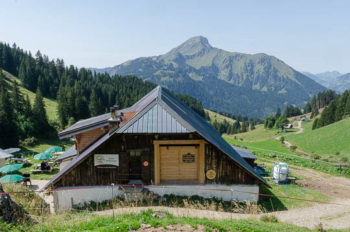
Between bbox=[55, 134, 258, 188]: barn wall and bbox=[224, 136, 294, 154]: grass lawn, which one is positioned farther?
bbox=[224, 136, 294, 154]: grass lawn

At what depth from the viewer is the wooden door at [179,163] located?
15469 millimetres

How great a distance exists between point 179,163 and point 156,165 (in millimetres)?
1630

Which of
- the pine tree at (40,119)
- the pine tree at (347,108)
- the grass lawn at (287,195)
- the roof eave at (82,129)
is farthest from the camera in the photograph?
the pine tree at (347,108)

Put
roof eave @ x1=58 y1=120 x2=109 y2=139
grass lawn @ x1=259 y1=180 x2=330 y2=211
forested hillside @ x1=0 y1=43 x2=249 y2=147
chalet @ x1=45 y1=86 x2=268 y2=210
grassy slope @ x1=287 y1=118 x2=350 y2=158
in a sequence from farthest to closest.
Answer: forested hillside @ x1=0 y1=43 x2=249 y2=147 < grassy slope @ x1=287 y1=118 x2=350 y2=158 < roof eave @ x1=58 y1=120 x2=109 y2=139 < grass lawn @ x1=259 y1=180 x2=330 y2=211 < chalet @ x1=45 y1=86 x2=268 y2=210

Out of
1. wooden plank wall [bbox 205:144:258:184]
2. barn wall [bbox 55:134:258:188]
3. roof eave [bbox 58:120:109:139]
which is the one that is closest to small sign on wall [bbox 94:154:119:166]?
barn wall [bbox 55:134:258:188]

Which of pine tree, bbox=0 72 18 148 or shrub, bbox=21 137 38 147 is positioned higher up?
pine tree, bbox=0 72 18 148

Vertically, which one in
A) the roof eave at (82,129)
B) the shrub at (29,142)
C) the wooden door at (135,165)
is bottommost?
the shrub at (29,142)

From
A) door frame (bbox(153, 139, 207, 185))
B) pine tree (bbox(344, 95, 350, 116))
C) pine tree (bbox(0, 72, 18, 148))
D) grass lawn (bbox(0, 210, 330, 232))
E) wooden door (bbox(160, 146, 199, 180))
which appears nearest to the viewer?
grass lawn (bbox(0, 210, 330, 232))

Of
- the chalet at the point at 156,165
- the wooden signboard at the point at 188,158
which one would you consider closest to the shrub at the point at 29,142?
the chalet at the point at 156,165

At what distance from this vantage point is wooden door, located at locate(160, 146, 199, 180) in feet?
50.8

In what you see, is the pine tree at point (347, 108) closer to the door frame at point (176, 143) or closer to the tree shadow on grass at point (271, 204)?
the tree shadow on grass at point (271, 204)

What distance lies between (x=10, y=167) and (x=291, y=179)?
29223 millimetres

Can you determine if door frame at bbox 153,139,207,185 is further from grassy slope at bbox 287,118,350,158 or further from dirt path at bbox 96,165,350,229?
grassy slope at bbox 287,118,350,158

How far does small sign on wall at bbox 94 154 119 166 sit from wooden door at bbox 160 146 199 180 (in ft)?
9.84
